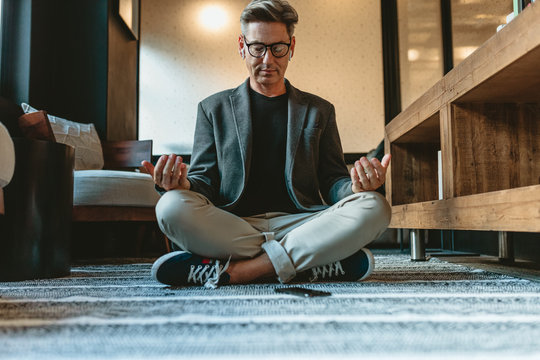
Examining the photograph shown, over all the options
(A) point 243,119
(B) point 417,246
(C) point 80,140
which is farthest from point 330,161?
(C) point 80,140

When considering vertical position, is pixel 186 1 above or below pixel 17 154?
above

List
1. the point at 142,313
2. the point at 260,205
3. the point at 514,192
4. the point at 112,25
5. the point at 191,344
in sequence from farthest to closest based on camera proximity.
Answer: the point at 112,25 → the point at 260,205 → the point at 514,192 → the point at 142,313 → the point at 191,344

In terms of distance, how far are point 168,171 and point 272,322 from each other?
521mm

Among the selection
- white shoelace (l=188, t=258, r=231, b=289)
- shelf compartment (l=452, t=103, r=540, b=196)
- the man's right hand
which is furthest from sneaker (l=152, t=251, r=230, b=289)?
shelf compartment (l=452, t=103, r=540, b=196)

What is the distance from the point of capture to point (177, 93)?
358 cm

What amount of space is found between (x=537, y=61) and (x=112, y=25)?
2459mm

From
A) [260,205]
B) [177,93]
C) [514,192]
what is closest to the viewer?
[514,192]

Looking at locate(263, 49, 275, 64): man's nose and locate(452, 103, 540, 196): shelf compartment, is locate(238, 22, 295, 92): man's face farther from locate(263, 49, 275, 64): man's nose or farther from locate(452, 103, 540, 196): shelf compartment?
locate(452, 103, 540, 196): shelf compartment

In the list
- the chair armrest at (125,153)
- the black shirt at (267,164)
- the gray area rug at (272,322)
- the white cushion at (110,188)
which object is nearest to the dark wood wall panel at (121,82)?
the chair armrest at (125,153)

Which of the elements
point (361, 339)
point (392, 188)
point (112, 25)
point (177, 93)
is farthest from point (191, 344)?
point (177, 93)

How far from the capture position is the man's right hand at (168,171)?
1062 mm

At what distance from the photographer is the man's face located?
1258 mm

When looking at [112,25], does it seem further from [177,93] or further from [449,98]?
[449,98]

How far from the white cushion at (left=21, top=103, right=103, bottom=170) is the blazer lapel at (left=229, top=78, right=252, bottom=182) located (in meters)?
1.19
